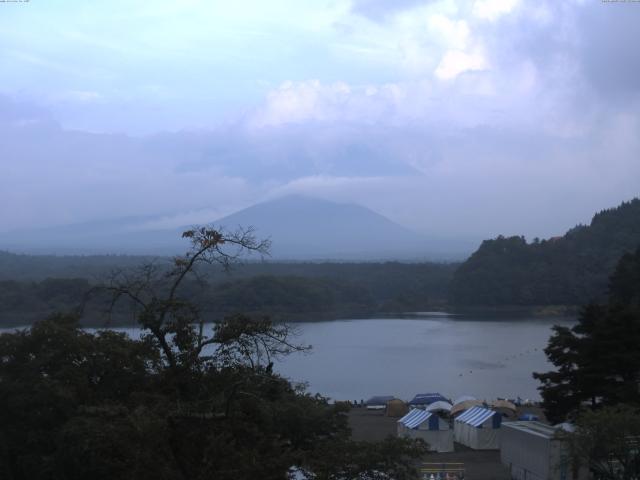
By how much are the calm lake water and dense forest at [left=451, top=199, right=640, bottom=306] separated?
6.76 metres

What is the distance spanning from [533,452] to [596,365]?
4.83ft

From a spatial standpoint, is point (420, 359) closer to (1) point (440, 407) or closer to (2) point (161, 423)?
(1) point (440, 407)

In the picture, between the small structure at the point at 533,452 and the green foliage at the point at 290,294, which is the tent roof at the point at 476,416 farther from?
the green foliage at the point at 290,294

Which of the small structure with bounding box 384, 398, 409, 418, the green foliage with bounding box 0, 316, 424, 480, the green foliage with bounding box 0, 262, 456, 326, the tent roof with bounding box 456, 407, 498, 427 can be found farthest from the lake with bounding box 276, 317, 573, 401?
the green foliage with bounding box 0, 316, 424, 480

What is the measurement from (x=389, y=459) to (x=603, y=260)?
42.3m

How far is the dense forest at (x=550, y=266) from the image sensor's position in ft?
136

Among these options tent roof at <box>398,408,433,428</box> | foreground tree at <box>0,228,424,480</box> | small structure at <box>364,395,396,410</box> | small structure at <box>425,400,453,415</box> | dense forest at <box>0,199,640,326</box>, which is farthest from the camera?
dense forest at <box>0,199,640,326</box>

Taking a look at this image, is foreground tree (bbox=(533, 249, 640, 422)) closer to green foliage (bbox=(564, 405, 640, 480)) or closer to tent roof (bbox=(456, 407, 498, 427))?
tent roof (bbox=(456, 407, 498, 427))

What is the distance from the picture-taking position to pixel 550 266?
44.2m

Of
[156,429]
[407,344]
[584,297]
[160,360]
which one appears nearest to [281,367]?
[407,344]

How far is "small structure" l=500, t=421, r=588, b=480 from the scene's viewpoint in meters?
7.69

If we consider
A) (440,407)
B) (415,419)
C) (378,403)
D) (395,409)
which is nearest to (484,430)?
(415,419)

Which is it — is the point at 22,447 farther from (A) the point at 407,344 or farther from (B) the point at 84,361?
(A) the point at 407,344

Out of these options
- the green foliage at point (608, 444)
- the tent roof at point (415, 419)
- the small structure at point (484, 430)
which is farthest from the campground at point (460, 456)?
the green foliage at point (608, 444)
